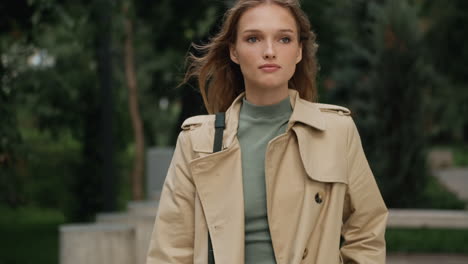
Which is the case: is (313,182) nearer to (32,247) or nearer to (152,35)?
(152,35)

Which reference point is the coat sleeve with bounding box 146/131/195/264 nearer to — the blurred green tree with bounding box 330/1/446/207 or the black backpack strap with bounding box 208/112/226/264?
the black backpack strap with bounding box 208/112/226/264

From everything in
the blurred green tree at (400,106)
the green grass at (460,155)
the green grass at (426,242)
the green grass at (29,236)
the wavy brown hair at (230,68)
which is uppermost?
the wavy brown hair at (230,68)

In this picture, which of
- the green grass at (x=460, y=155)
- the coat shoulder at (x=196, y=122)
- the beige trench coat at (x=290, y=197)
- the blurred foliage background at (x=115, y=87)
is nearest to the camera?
the beige trench coat at (x=290, y=197)

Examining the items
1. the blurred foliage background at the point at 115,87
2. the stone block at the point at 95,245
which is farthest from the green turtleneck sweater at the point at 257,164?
the stone block at the point at 95,245

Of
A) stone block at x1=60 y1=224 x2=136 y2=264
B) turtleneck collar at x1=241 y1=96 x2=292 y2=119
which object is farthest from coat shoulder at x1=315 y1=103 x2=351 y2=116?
stone block at x1=60 y1=224 x2=136 y2=264

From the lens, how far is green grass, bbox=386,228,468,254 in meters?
10.9

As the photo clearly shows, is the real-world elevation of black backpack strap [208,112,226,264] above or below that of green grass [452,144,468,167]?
above

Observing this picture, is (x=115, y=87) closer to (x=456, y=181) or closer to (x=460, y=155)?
(x=456, y=181)

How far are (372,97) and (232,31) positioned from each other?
1147cm

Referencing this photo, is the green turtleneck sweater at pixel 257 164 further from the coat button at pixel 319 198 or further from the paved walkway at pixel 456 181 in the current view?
the paved walkway at pixel 456 181

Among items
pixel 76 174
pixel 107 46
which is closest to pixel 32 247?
pixel 76 174

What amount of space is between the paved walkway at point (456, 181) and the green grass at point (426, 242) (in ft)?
20.1

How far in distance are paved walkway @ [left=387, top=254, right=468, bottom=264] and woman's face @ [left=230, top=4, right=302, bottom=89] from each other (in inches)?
293

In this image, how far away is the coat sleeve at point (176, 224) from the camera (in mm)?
2961
